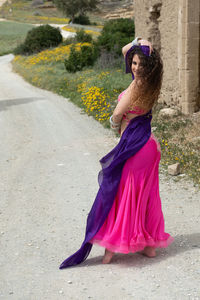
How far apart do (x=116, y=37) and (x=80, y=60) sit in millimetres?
2481

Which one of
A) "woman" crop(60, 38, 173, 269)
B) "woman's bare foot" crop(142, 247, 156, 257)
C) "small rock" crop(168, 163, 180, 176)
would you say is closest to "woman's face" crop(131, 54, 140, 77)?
"woman" crop(60, 38, 173, 269)

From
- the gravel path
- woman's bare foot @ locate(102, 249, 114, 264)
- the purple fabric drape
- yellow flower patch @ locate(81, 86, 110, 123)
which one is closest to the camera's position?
the gravel path

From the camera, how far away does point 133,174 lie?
3471 millimetres

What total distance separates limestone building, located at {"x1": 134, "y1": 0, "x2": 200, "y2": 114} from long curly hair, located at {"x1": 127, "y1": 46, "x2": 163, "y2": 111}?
545 centimetres

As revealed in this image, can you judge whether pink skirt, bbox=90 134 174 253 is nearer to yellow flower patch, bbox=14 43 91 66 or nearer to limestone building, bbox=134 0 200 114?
limestone building, bbox=134 0 200 114

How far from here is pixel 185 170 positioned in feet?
20.0

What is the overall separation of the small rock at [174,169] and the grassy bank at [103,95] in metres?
0.13

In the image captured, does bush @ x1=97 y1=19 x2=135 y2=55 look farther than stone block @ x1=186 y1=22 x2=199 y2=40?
Yes

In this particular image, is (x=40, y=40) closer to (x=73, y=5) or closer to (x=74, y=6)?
(x=73, y=5)

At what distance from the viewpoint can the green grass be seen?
3826 cm

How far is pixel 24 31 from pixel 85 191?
46.0m

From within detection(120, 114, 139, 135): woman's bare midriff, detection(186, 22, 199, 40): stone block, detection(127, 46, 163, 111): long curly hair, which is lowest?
detection(120, 114, 139, 135): woman's bare midriff

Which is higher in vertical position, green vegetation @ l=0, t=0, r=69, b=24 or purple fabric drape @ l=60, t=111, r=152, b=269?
green vegetation @ l=0, t=0, r=69, b=24

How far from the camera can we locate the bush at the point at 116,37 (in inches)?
706
